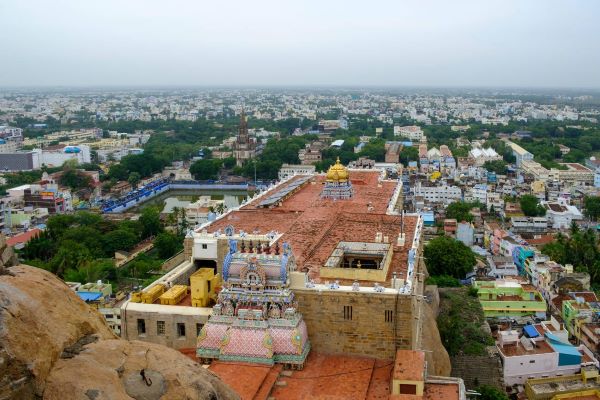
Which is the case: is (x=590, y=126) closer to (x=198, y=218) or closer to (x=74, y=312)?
(x=198, y=218)

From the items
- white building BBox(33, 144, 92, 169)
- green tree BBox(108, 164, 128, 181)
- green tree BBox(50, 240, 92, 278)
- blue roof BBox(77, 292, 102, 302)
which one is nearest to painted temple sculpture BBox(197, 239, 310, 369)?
blue roof BBox(77, 292, 102, 302)

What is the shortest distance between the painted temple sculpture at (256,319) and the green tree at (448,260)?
68.3ft

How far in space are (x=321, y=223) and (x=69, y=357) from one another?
1677 cm

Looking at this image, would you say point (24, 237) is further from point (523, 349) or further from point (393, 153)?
point (393, 153)

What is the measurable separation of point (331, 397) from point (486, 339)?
13.1 meters

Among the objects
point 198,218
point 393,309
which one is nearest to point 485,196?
point 198,218

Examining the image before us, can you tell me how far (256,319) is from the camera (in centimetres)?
1566

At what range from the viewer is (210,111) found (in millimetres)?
183000

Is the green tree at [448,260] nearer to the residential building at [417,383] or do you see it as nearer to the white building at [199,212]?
the white building at [199,212]

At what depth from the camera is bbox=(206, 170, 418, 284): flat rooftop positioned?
20.4 meters

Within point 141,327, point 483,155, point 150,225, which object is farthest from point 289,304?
point 483,155

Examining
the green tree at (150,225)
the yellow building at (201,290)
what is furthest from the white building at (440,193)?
the yellow building at (201,290)

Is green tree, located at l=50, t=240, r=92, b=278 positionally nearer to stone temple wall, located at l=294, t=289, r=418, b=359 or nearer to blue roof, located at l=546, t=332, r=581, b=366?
stone temple wall, located at l=294, t=289, r=418, b=359

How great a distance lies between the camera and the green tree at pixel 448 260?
35.5m
